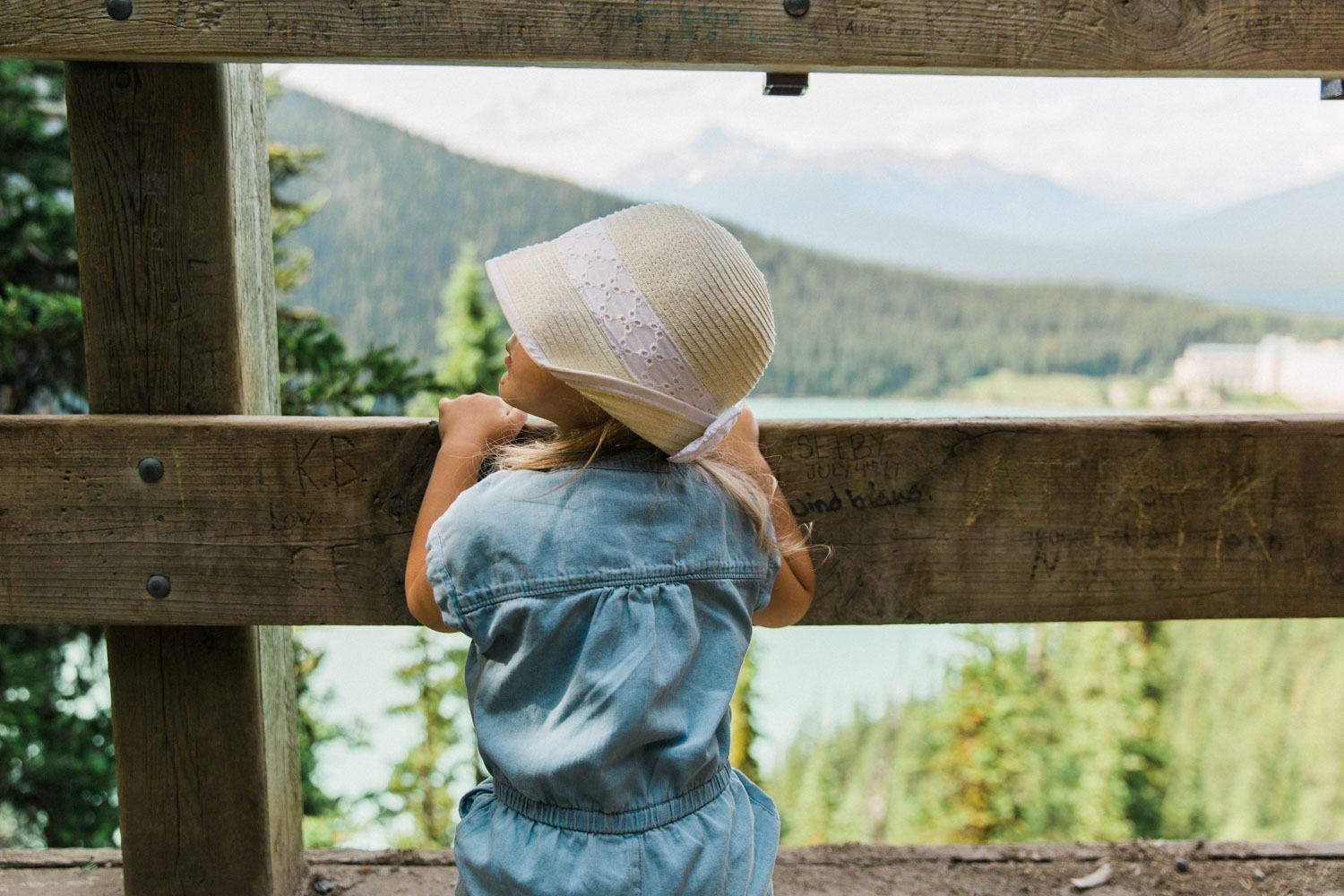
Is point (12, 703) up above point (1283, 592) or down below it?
below

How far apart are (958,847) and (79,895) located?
1.83 meters

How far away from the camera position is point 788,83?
1494 mm

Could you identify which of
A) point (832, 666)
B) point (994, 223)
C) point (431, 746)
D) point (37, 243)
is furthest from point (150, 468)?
point (994, 223)

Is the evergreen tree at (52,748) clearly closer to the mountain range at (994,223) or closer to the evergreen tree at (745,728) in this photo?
the evergreen tree at (745,728)

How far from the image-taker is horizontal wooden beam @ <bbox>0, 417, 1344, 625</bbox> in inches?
60.7

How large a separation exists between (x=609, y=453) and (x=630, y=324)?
0.20 m

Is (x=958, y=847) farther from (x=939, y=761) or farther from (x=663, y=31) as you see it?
(x=939, y=761)

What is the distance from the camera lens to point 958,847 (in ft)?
7.17

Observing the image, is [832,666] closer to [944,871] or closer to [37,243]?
[37,243]

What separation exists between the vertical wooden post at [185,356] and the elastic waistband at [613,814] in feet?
2.40

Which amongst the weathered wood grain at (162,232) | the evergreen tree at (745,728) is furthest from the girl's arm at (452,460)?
the evergreen tree at (745,728)

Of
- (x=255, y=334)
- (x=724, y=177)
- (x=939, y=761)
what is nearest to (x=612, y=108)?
→ (x=724, y=177)

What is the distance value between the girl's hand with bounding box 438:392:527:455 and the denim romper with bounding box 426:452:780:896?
186mm

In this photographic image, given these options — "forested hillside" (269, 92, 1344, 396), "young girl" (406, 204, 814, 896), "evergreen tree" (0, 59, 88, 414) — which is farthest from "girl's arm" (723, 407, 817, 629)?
"forested hillside" (269, 92, 1344, 396)
